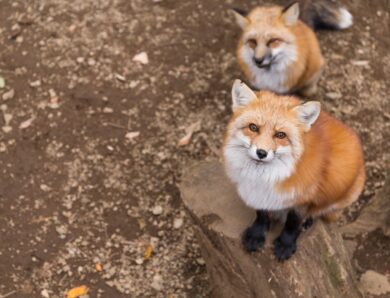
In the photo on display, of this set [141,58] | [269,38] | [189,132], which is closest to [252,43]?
[269,38]

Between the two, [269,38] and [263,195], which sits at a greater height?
[263,195]

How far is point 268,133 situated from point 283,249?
723mm

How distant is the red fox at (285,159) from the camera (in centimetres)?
288

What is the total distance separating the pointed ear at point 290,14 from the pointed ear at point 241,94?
2.04 metres

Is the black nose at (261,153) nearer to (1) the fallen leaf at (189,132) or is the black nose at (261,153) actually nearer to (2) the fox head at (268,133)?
(2) the fox head at (268,133)

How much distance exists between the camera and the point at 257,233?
3.25 metres

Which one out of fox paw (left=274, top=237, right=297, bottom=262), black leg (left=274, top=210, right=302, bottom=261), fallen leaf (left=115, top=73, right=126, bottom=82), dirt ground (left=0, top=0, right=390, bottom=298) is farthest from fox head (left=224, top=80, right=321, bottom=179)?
fallen leaf (left=115, top=73, right=126, bottom=82)

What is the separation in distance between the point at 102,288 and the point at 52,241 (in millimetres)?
529

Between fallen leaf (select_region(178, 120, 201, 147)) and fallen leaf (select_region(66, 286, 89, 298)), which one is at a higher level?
fallen leaf (select_region(178, 120, 201, 147))

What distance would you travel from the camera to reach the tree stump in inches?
130

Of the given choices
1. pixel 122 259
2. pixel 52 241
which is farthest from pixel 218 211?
pixel 52 241

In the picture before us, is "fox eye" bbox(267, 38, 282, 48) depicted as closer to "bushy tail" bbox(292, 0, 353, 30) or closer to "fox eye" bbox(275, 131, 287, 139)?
"bushy tail" bbox(292, 0, 353, 30)

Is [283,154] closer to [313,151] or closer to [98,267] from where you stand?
[313,151]

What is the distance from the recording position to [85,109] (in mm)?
5117
